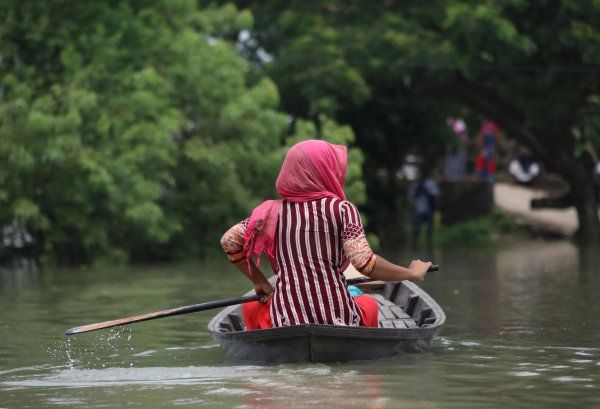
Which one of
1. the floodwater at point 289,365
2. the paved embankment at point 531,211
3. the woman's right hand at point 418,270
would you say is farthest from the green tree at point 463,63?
the woman's right hand at point 418,270

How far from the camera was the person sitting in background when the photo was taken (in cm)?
4300

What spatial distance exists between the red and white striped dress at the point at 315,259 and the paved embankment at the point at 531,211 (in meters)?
27.1

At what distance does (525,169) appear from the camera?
43.5m

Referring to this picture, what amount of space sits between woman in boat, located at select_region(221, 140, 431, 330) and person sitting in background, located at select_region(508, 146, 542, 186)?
1326 inches

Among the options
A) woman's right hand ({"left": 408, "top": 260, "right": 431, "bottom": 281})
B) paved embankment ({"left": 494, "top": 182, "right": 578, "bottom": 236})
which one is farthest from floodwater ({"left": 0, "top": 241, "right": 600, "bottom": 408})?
paved embankment ({"left": 494, "top": 182, "right": 578, "bottom": 236})

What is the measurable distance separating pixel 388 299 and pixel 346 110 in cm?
1998

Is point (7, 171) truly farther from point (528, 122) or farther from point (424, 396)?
point (424, 396)

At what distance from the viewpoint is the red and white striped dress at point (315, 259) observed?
961cm

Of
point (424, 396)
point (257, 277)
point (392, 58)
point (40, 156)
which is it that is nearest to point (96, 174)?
point (40, 156)

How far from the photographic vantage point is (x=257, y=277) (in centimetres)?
1017

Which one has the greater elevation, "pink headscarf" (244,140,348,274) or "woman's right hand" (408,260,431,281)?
"pink headscarf" (244,140,348,274)

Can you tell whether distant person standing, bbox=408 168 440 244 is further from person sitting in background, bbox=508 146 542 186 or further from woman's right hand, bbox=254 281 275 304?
woman's right hand, bbox=254 281 275 304

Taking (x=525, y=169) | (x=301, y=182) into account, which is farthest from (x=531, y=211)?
(x=301, y=182)

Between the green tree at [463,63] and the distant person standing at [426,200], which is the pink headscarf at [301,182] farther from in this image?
the distant person standing at [426,200]
